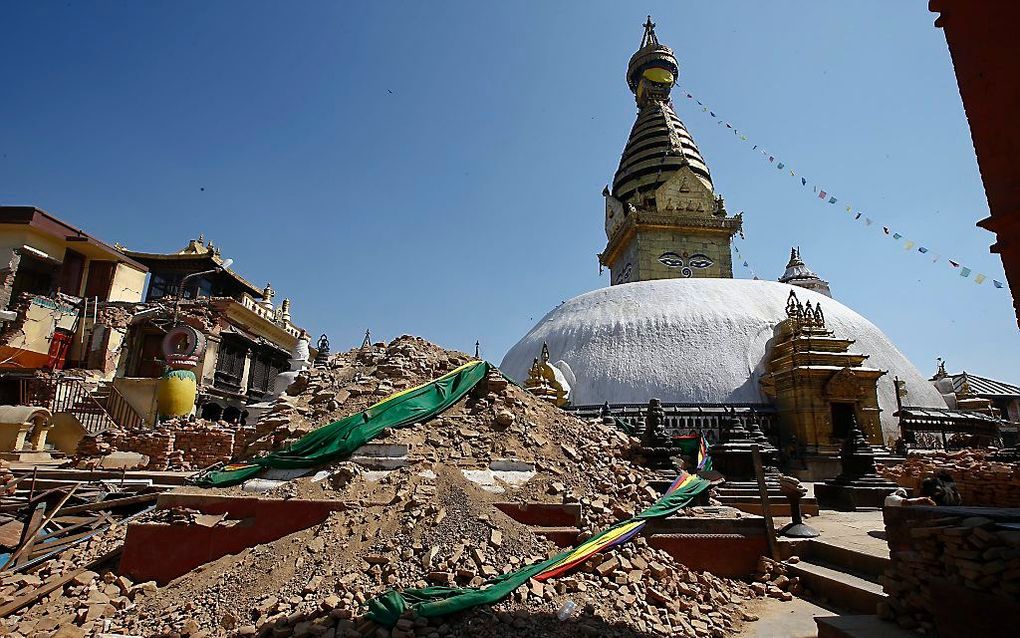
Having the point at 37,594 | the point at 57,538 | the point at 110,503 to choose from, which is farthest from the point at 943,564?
the point at 110,503

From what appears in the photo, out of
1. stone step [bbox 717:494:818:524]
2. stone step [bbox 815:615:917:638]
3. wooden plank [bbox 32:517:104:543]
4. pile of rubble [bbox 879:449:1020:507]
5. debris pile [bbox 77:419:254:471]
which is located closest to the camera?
stone step [bbox 815:615:917:638]

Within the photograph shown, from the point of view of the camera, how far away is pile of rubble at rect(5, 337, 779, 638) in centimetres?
457

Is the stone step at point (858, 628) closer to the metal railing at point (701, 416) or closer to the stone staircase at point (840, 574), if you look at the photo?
the stone staircase at point (840, 574)

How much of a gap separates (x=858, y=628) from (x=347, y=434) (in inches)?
236

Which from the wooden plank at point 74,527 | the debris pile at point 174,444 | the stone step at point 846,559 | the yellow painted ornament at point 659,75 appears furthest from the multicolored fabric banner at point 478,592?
the yellow painted ornament at point 659,75

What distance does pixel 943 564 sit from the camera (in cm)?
392

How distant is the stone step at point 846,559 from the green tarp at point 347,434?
5.52m

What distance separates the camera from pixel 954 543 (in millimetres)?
3799

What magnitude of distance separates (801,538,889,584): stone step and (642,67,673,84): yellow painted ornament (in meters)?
40.9

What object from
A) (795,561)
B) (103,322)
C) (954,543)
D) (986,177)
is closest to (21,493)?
(795,561)

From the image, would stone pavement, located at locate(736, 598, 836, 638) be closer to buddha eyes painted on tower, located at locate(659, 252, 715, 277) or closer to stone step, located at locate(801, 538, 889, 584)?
stone step, located at locate(801, 538, 889, 584)

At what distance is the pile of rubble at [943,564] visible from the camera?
346 cm

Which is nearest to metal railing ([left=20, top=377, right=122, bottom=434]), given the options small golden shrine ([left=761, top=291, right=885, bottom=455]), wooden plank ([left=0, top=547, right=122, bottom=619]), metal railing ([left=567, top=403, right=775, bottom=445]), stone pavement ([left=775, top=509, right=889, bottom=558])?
wooden plank ([left=0, top=547, right=122, bottom=619])

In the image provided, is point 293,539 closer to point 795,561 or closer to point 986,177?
point 795,561
